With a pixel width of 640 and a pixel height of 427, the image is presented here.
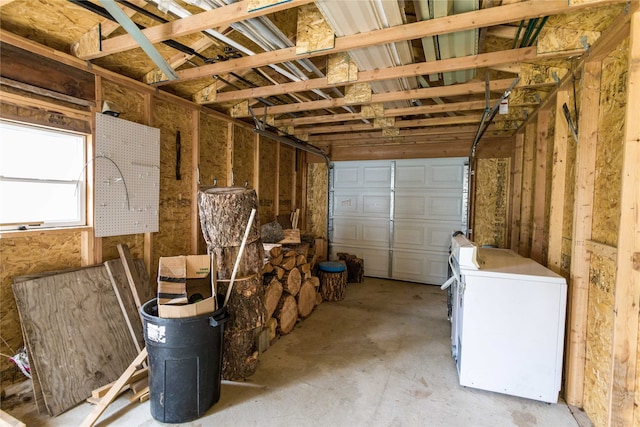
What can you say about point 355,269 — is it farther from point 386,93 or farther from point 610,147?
point 610,147

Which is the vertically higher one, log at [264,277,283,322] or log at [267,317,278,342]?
log at [264,277,283,322]

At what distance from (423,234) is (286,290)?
3.07 metres

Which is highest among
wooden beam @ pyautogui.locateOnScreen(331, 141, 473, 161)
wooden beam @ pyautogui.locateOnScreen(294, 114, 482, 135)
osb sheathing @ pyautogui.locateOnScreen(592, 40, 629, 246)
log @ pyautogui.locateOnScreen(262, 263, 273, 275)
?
wooden beam @ pyautogui.locateOnScreen(294, 114, 482, 135)

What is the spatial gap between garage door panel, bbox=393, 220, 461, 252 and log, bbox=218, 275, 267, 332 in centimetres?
363

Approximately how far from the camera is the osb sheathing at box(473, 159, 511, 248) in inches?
188

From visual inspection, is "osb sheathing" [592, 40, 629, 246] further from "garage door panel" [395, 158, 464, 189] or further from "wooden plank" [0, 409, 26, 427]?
"wooden plank" [0, 409, 26, 427]

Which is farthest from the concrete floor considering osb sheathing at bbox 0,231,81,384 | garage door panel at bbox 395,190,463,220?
garage door panel at bbox 395,190,463,220

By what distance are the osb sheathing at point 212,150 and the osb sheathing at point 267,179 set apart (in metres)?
0.85

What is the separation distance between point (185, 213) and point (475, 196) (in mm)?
4573

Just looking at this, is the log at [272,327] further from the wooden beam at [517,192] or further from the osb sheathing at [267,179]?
the wooden beam at [517,192]

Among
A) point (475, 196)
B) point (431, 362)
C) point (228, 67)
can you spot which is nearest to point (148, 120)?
point (228, 67)

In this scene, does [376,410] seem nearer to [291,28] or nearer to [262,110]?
[291,28]

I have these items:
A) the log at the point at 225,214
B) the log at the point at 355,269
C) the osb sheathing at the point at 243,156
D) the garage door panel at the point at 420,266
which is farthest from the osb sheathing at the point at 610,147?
the osb sheathing at the point at 243,156

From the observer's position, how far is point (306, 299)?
11.7 feet
